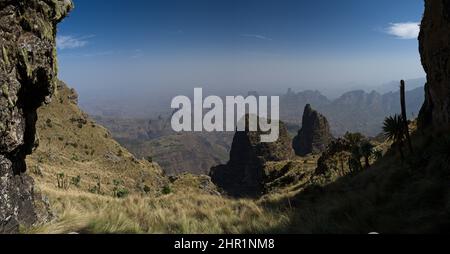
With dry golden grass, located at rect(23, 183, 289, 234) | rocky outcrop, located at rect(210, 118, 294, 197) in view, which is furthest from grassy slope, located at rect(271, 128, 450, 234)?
rocky outcrop, located at rect(210, 118, 294, 197)

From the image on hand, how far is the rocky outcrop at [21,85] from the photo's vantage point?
11266mm

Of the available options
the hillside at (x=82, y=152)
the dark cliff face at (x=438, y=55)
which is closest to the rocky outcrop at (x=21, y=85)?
the dark cliff face at (x=438, y=55)

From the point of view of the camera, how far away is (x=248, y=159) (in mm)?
188625

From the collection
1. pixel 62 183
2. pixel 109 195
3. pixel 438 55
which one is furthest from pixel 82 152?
pixel 438 55

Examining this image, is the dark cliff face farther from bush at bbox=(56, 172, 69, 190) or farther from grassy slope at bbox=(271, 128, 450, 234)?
bush at bbox=(56, 172, 69, 190)

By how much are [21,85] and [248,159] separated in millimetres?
177960

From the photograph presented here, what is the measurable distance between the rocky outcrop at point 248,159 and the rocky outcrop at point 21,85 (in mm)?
156545

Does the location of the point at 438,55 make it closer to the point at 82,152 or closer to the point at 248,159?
the point at 82,152

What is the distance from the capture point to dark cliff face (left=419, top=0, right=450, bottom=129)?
29.0 m

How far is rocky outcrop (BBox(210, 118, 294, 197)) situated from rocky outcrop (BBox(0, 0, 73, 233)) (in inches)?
6163

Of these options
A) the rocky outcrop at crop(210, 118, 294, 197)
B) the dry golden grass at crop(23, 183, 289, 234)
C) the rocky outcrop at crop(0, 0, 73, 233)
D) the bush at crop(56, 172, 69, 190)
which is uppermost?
the rocky outcrop at crop(0, 0, 73, 233)

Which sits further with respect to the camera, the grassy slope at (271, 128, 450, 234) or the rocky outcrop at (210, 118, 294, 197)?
the rocky outcrop at (210, 118, 294, 197)

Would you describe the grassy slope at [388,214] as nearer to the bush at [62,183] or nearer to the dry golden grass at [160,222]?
the dry golden grass at [160,222]
